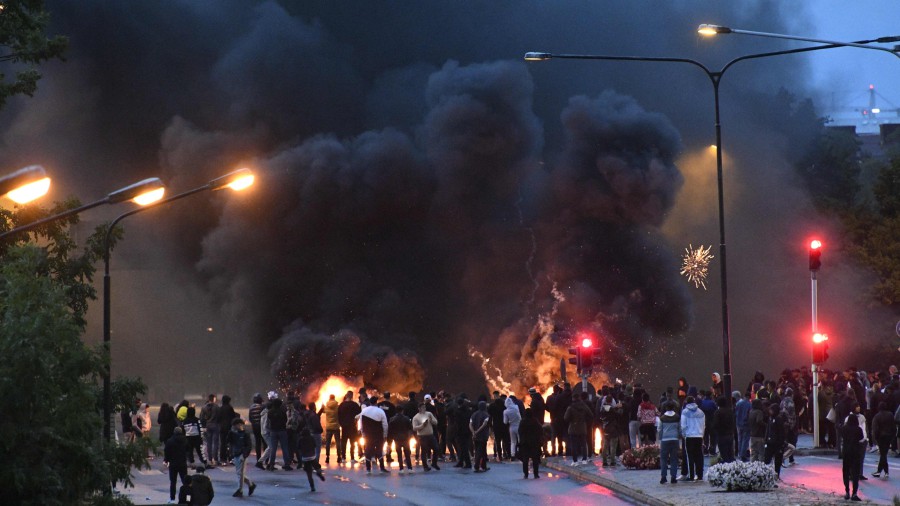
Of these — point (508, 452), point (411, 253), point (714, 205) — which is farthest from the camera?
point (714, 205)

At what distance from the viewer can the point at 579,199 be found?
48.3m

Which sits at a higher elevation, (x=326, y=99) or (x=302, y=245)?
(x=326, y=99)

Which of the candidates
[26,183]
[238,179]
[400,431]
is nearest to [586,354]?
[400,431]

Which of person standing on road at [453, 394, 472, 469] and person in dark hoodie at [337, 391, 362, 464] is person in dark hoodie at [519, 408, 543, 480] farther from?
person in dark hoodie at [337, 391, 362, 464]

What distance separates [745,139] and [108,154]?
30701 millimetres

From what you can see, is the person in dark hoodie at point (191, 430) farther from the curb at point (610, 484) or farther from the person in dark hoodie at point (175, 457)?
the curb at point (610, 484)

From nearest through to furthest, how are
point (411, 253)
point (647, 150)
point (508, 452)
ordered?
point (508, 452)
point (647, 150)
point (411, 253)

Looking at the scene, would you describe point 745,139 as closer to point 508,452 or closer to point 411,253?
point 411,253

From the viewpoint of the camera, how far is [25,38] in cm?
2220

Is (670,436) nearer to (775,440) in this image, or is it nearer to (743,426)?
(775,440)

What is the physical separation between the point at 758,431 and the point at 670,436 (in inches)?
90.2

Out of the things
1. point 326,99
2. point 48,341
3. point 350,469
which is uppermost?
point 326,99

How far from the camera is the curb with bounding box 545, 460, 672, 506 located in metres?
20.2

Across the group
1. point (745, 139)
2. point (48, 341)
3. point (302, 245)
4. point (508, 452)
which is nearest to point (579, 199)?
point (302, 245)
